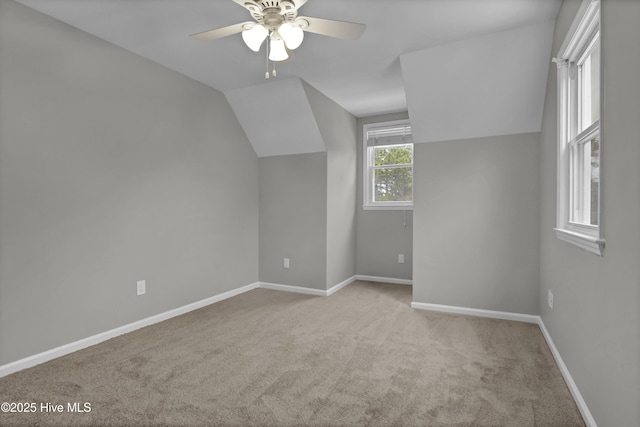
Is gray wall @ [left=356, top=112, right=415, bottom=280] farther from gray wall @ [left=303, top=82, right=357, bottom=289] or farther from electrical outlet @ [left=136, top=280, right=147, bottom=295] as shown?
electrical outlet @ [left=136, top=280, right=147, bottom=295]

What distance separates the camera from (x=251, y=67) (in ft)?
10.6

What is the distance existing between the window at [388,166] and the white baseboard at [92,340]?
8.51 ft

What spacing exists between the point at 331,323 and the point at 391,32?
252 centimetres

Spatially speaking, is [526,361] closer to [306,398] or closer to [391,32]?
[306,398]

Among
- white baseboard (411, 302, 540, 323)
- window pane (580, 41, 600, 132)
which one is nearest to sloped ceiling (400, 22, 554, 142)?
window pane (580, 41, 600, 132)

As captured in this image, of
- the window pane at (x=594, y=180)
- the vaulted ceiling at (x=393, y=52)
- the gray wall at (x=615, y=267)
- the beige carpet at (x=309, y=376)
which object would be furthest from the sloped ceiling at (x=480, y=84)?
the beige carpet at (x=309, y=376)

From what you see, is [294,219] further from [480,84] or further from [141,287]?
[480,84]

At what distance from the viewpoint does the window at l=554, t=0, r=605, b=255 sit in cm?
183

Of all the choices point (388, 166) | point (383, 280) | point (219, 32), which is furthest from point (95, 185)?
point (383, 280)

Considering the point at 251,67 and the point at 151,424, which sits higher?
the point at 251,67

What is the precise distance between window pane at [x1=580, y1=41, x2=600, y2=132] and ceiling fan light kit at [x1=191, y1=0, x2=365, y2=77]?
4.46 feet

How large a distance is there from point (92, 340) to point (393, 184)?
3891mm

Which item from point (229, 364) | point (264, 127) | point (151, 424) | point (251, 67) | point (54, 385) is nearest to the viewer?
point (151, 424)

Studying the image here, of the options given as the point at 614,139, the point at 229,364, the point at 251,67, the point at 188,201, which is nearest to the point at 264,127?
the point at 251,67
